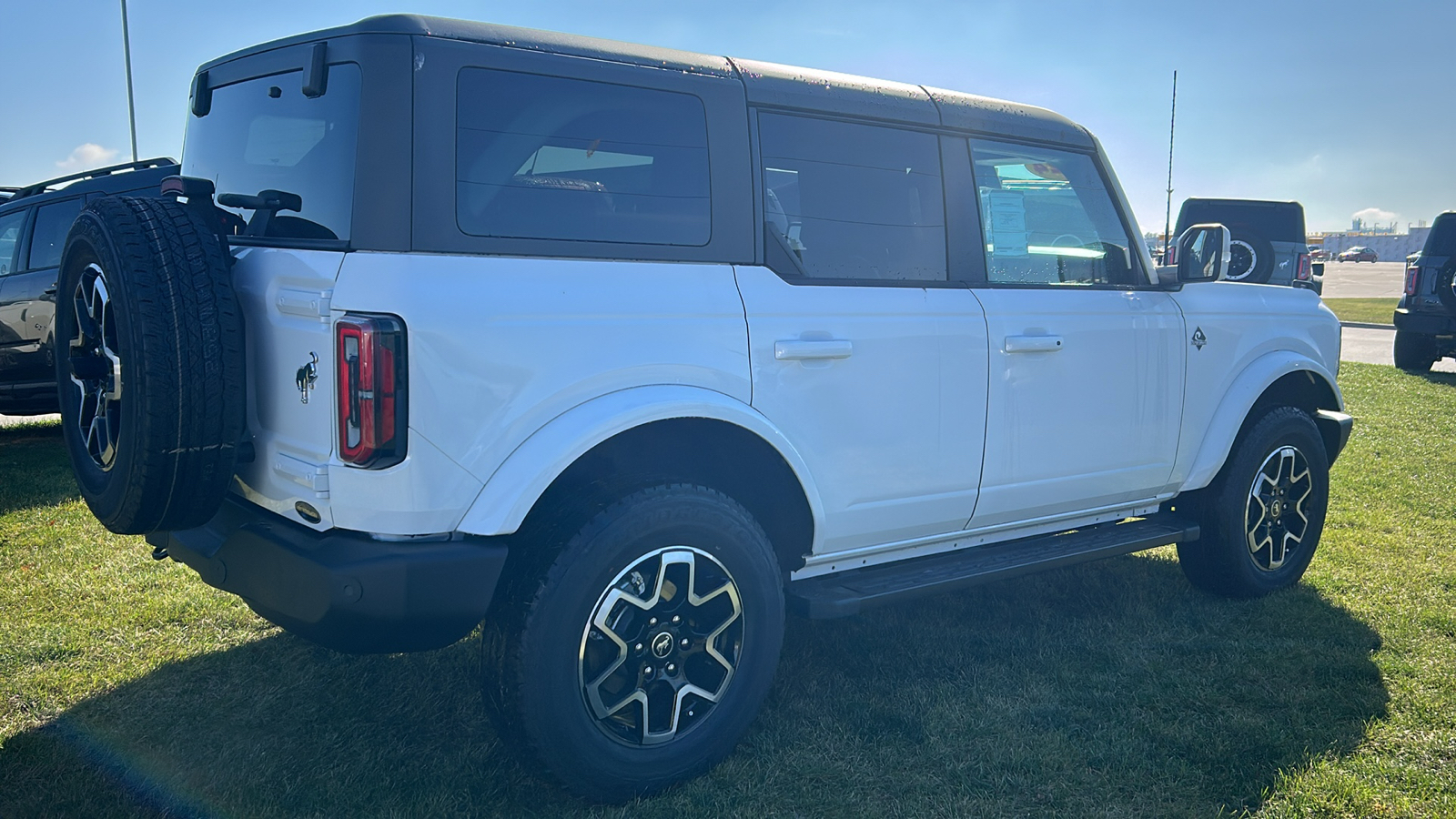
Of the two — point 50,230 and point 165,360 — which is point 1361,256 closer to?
point 50,230

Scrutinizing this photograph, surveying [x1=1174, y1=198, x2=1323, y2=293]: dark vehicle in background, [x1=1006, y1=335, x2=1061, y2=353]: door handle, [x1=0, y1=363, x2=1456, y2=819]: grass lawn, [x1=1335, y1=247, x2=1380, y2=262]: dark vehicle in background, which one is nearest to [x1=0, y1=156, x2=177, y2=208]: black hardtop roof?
[x1=0, y1=363, x2=1456, y2=819]: grass lawn

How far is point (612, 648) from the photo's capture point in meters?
3.00

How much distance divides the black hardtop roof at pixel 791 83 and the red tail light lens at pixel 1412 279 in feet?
36.3

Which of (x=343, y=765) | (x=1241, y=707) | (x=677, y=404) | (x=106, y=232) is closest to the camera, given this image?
(x=106, y=232)

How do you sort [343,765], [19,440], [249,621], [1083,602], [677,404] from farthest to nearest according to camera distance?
1. [19,440]
2. [1083,602]
3. [249,621]
4. [343,765]
5. [677,404]

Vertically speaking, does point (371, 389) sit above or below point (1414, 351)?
above

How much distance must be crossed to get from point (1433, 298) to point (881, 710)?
12.4 metres

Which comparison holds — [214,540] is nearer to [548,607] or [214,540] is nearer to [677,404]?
[548,607]

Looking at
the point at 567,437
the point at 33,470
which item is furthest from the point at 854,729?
the point at 33,470

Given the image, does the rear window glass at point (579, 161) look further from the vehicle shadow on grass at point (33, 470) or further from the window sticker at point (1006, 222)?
the vehicle shadow on grass at point (33, 470)

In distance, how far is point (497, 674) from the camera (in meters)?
2.81

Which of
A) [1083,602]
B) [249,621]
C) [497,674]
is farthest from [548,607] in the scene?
[1083,602]

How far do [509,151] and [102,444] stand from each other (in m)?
1.46

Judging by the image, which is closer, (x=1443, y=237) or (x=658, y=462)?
(x=658, y=462)
